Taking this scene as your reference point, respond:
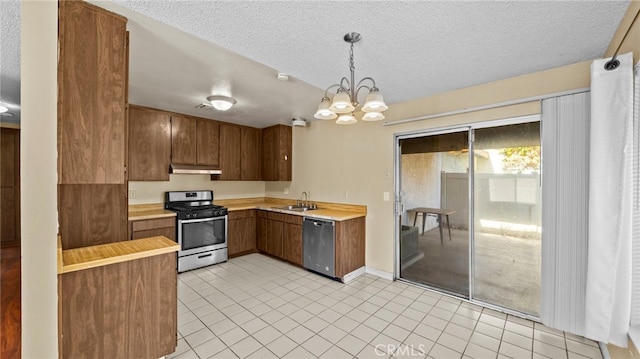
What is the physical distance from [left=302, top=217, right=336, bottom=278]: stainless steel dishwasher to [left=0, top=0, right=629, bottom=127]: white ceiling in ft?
6.03

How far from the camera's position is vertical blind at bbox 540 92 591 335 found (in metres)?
2.29

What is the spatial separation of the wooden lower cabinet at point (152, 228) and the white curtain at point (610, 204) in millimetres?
4550

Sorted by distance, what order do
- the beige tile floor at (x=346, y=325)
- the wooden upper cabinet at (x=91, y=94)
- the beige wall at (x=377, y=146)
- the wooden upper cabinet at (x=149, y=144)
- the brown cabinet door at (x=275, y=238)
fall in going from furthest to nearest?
the brown cabinet door at (x=275, y=238)
the wooden upper cabinet at (x=149, y=144)
the beige wall at (x=377, y=146)
the beige tile floor at (x=346, y=325)
the wooden upper cabinet at (x=91, y=94)

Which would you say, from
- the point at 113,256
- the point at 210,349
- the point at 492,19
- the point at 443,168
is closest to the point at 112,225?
the point at 113,256

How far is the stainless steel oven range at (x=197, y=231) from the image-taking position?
400 centimetres

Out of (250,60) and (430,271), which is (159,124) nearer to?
(250,60)

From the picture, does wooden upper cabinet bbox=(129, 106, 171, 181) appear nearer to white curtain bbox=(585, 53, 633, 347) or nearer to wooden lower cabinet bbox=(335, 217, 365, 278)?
wooden lower cabinet bbox=(335, 217, 365, 278)

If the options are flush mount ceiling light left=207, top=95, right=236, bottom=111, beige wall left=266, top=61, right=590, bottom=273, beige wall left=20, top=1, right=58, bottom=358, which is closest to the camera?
beige wall left=20, top=1, right=58, bottom=358

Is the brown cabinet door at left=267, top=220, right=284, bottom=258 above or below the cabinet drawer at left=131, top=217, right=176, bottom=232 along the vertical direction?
below

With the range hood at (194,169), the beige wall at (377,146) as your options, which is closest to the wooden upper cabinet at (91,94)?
the range hood at (194,169)

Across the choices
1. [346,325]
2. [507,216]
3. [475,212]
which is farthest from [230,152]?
[507,216]

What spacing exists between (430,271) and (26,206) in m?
3.70

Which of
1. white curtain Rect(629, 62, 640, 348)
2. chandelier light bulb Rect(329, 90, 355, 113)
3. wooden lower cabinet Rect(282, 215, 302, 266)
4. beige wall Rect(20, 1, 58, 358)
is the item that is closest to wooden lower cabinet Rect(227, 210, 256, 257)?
wooden lower cabinet Rect(282, 215, 302, 266)

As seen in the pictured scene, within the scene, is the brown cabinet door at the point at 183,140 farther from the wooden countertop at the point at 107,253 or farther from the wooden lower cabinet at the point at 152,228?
the wooden countertop at the point at 107,253
